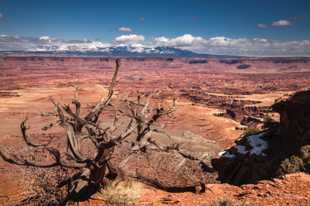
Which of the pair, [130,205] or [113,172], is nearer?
[130,205]

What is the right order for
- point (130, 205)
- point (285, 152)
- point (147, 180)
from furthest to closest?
point (285, 152), point (147, 180), point (130, 205)

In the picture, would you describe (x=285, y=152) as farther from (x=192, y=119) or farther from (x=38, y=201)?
(x=192, y=119)

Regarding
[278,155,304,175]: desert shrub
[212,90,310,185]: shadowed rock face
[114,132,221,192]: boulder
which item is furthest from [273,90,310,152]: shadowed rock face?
[114,132,221,192]: boulder

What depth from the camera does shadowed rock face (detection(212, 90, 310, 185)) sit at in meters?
12.1

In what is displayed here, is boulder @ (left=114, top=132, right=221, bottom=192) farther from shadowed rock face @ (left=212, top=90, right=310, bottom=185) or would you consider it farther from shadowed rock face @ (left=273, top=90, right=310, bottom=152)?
shadowed rock face @ (left=273, top=90, right=310, bottom=152)

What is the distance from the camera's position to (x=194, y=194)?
719cm

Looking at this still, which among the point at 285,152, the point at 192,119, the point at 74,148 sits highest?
the point at 74,148

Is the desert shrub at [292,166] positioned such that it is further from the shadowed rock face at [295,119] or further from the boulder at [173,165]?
the shadowed rock face at [295,119]

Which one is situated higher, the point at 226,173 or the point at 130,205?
the point at 130,205

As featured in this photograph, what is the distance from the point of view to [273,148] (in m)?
13.8

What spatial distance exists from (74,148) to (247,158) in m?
8.73

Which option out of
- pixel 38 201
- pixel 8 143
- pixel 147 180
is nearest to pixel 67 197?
pixel 38 201

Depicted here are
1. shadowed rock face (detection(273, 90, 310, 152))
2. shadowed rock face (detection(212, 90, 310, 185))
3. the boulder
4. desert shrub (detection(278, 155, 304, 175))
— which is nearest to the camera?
the boulder

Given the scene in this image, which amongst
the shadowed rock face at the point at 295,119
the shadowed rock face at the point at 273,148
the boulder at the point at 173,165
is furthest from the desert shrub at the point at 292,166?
the shadowed rock face at the point at 295,119
